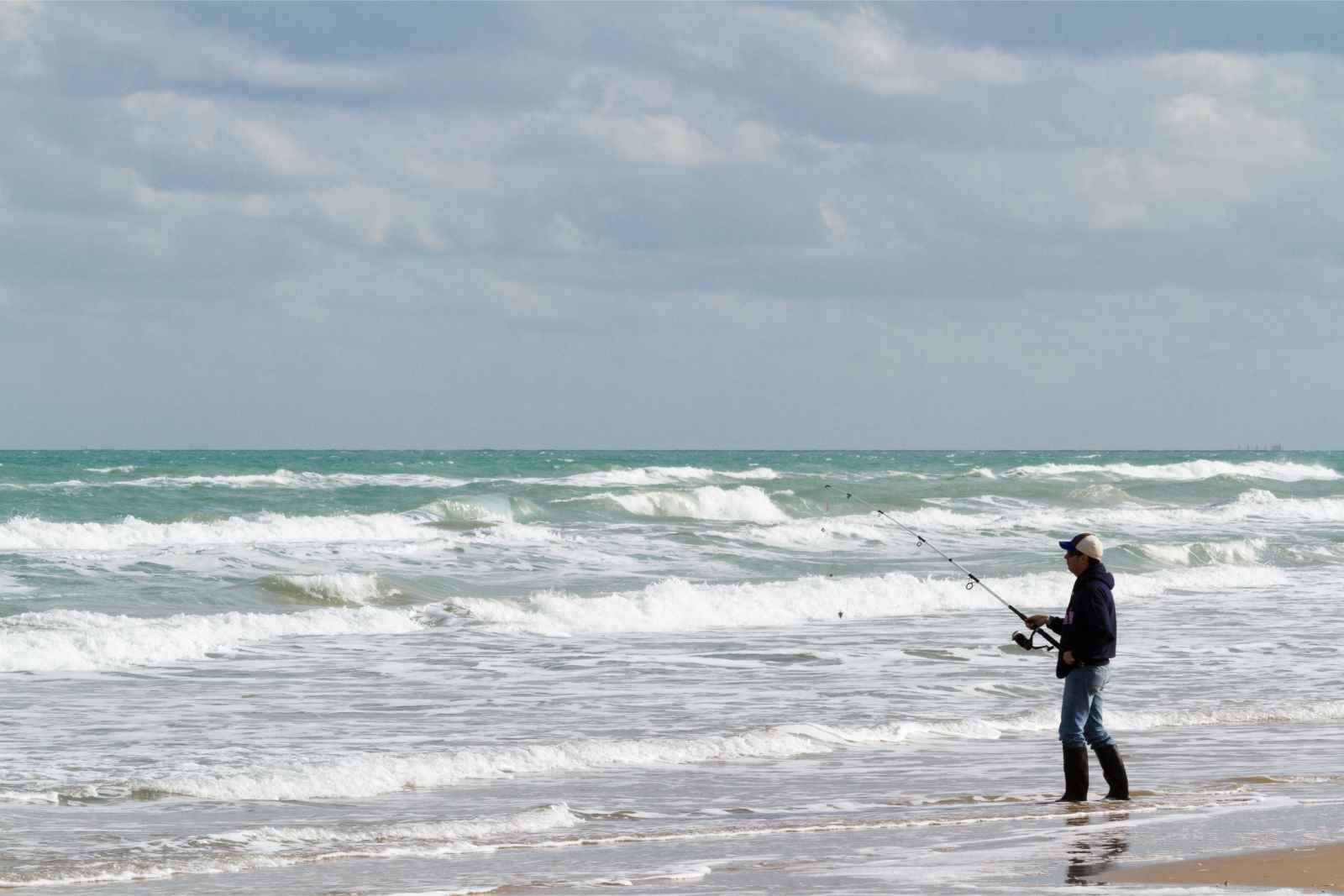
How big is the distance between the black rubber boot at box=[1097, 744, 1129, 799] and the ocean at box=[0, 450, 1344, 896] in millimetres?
153

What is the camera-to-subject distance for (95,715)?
11.0 meters

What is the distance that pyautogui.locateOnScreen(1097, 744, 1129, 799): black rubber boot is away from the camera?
841cm

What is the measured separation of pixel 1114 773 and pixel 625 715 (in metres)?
3.94

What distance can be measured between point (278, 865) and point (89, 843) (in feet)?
3.38

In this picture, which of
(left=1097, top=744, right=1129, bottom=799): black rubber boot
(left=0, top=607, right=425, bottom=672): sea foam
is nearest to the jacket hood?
(left=1097, top=744, right=1129, bottom=799): black rubber boot

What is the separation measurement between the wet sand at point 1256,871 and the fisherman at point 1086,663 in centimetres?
157

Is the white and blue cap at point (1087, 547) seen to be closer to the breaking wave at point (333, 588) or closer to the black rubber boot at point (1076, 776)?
the black rubber boot at point (1076, 776)

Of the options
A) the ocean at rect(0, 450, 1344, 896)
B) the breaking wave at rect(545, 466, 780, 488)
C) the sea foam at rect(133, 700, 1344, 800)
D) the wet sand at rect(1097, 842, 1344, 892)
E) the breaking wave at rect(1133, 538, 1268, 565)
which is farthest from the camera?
the breaking wave at rect(545, 466, 780, 488)

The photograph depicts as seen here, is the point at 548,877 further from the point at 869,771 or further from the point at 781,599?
the point at 781,599

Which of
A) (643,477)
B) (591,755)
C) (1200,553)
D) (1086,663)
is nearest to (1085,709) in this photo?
(1086,663)

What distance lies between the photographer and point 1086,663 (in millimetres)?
8414

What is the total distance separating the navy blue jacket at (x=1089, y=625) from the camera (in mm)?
8414

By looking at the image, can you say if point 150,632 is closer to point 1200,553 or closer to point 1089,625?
point 1089,625

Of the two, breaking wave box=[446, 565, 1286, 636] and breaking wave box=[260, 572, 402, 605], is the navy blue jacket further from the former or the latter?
breaking wave box=[260, 572, 402, 605]
